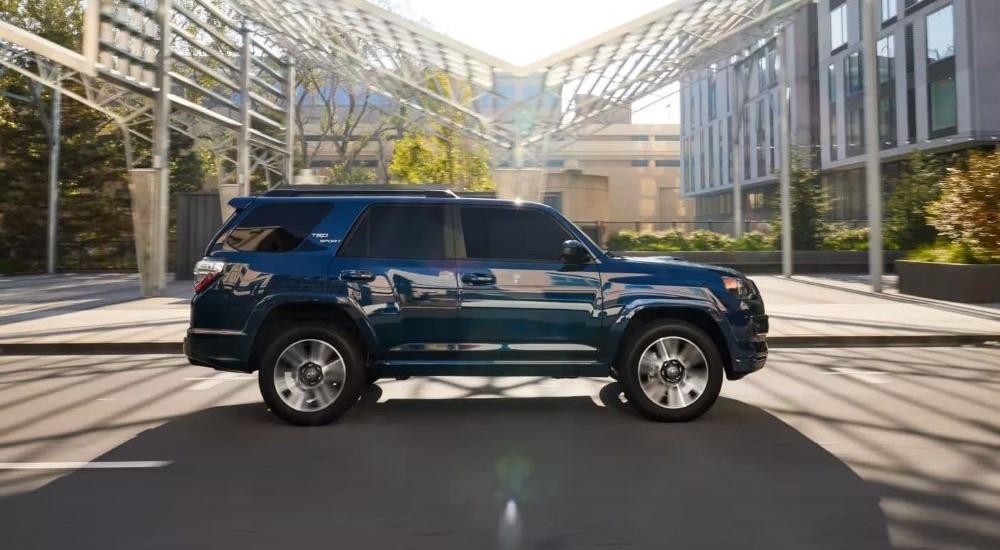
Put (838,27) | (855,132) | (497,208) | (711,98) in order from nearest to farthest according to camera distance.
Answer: (497,208)
(855,132)
(838,27)
(711,98)

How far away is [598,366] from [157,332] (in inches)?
331

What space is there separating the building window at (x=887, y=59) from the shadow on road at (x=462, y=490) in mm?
38623

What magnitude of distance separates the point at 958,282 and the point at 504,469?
48.5ft

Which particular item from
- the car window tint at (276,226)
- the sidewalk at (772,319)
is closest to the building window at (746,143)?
the sidewalk at (772,319)

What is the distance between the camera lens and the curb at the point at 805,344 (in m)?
11.5

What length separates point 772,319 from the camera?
14.4 meters

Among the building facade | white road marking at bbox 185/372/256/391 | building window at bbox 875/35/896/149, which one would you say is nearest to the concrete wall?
the building facade

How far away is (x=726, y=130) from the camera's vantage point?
65750 millimetres

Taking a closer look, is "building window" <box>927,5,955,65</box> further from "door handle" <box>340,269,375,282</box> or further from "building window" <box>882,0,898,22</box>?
"door handle" <box>340,269,375,282</box>

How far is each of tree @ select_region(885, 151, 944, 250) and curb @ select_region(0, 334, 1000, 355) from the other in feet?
60.1

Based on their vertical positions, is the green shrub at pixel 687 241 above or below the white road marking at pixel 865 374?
above

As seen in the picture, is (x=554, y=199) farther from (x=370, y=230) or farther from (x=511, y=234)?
(x=370, y=230)

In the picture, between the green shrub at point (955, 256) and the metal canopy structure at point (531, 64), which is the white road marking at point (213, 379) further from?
the metal canopy structure at point (531, 64)

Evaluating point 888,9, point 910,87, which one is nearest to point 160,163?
point 910,87
